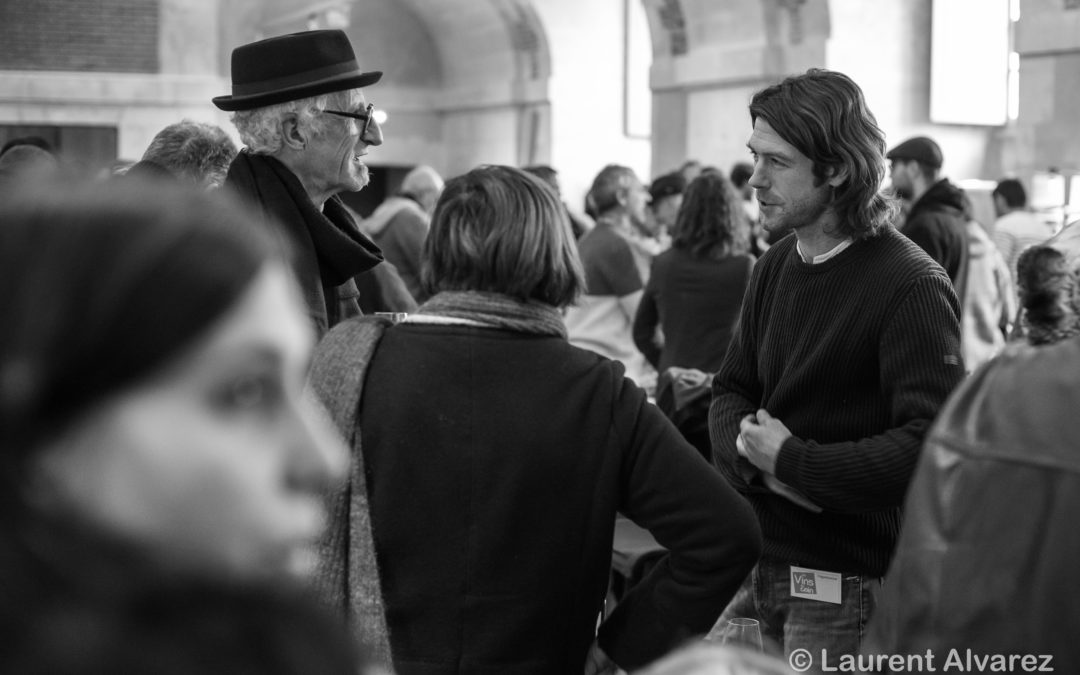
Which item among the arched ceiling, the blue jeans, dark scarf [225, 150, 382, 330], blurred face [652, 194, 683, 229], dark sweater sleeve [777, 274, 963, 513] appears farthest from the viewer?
the arched ceiling

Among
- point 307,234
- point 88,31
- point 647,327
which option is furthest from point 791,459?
point 88,31

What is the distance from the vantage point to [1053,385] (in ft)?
4.01

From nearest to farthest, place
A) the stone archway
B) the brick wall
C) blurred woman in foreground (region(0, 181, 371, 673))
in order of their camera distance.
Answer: blurred woman in foreground (region(0, 181, 371, 673)), the stone archway, the brick wall

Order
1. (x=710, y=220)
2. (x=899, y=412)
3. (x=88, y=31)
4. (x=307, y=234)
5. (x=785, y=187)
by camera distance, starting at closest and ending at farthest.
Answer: (x=899, y=412) → (x=785, y=187) → (x=307, y=234) → (x=710, y=220) → (x=88, y=31)

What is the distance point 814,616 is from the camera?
2684mm

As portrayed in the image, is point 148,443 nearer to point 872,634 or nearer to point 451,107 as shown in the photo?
point 872,634

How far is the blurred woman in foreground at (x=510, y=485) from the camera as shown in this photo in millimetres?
2197

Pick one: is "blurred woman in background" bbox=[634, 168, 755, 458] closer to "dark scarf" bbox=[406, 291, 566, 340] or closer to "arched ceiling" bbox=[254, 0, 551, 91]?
"dark scarf" bbox=[406, 291, 566, 340]

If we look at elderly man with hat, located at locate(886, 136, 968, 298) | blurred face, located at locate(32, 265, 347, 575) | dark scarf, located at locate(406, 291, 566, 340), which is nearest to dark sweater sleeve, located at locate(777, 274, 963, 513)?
dark scarf, located at locate(406, 291, 566, 340)

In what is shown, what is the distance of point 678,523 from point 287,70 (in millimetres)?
1661

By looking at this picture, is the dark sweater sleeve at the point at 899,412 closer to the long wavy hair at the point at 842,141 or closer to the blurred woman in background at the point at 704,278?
the long wavy hair at the point at 842,141

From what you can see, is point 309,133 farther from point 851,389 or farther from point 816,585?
point 816,585

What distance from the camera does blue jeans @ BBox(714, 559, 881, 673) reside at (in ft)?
8.71

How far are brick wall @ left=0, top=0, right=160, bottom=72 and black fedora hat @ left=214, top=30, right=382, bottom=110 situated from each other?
1220 centimetres
